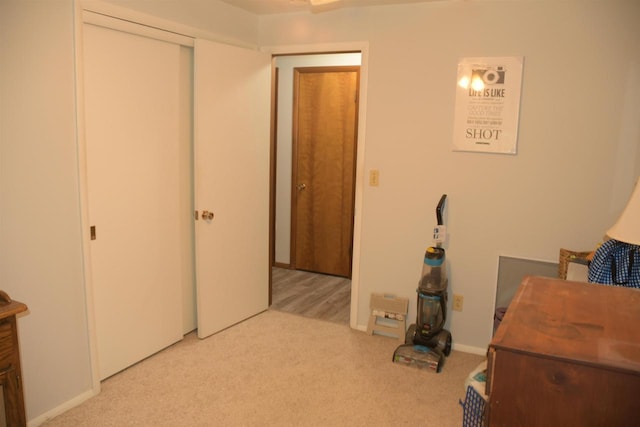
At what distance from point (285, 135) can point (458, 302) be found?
2.64m

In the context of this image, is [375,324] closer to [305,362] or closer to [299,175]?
[305,362]

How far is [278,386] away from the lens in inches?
114

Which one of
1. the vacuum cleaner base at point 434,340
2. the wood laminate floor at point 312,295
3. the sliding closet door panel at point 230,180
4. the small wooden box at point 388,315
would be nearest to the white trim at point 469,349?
the vacuum cleaner base at point 434,340

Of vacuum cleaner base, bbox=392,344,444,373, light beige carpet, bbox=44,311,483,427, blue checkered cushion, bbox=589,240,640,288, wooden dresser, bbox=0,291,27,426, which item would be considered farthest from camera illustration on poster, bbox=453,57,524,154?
wooden dresser, bbox=0,291,27,426

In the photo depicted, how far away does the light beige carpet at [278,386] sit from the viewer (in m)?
2.56

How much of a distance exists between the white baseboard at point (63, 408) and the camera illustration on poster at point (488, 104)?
105 inches

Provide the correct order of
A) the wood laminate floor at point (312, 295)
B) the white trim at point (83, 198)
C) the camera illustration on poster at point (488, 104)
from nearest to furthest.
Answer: the white trim at point (83, 198) < the camera illustration on poster at point (488, 104) < the wood laminate floor at point (312, 295)

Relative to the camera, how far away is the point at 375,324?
3.67 m

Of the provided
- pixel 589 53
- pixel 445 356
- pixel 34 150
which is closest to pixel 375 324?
pixel 445 356

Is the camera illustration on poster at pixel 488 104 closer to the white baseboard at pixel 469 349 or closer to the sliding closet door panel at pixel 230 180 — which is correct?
the white baseboard at pixel 469 349

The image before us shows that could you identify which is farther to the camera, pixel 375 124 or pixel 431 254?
pixel 375 124

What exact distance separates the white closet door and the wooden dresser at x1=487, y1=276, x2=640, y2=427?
2.31 metres

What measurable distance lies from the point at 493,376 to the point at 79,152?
2.23 meters

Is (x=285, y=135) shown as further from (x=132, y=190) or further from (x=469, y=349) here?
(x=469, y=349)
